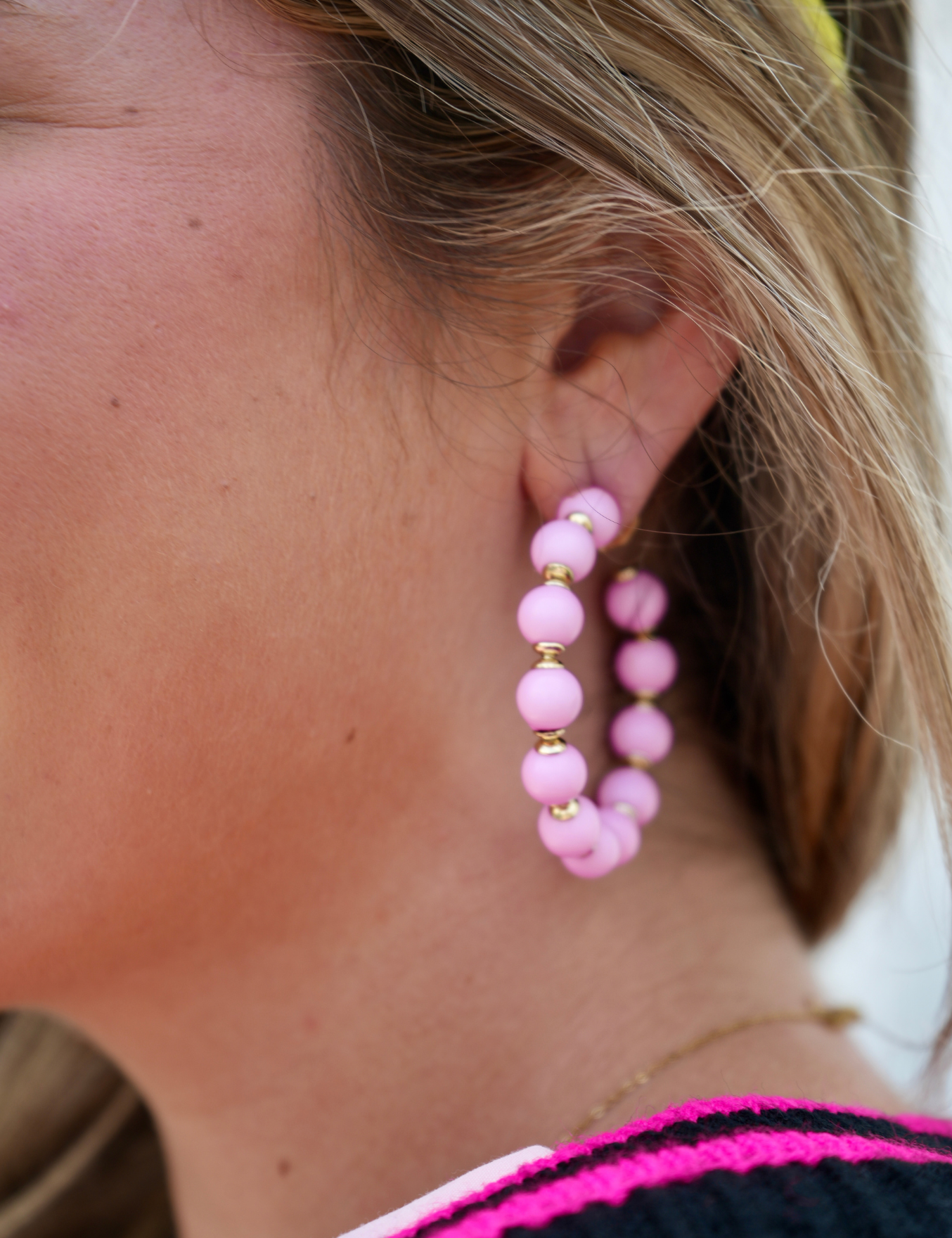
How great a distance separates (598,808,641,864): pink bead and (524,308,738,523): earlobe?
31 cm

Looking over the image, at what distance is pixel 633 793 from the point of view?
1.13m

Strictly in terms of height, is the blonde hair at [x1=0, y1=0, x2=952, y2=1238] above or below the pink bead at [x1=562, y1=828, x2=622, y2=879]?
above

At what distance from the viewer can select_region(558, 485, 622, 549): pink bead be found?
1021 mm

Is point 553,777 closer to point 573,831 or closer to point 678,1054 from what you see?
point 573,831

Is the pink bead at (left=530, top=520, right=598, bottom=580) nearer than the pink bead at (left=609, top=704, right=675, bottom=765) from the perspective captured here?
Yes

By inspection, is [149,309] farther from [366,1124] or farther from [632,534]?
[366,1124]

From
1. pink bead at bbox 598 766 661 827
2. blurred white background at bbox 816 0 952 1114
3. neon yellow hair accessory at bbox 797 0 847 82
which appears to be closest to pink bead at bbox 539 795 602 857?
pink bead at bbox 598 766 661 827

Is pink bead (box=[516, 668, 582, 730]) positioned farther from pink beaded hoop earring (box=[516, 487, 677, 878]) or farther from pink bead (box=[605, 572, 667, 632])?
pink bead (box=[605, 572, 667, 632])

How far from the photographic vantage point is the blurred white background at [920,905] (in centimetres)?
126

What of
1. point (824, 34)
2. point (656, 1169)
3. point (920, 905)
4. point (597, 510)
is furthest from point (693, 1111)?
point (920, 905)

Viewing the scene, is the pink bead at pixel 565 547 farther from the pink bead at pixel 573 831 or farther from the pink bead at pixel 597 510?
the pink bead at pixel 573 831

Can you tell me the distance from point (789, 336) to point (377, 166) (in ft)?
A: 1.24

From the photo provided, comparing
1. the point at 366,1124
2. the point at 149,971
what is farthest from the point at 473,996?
the point at 149,971

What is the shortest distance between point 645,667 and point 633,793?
0.44 feet
